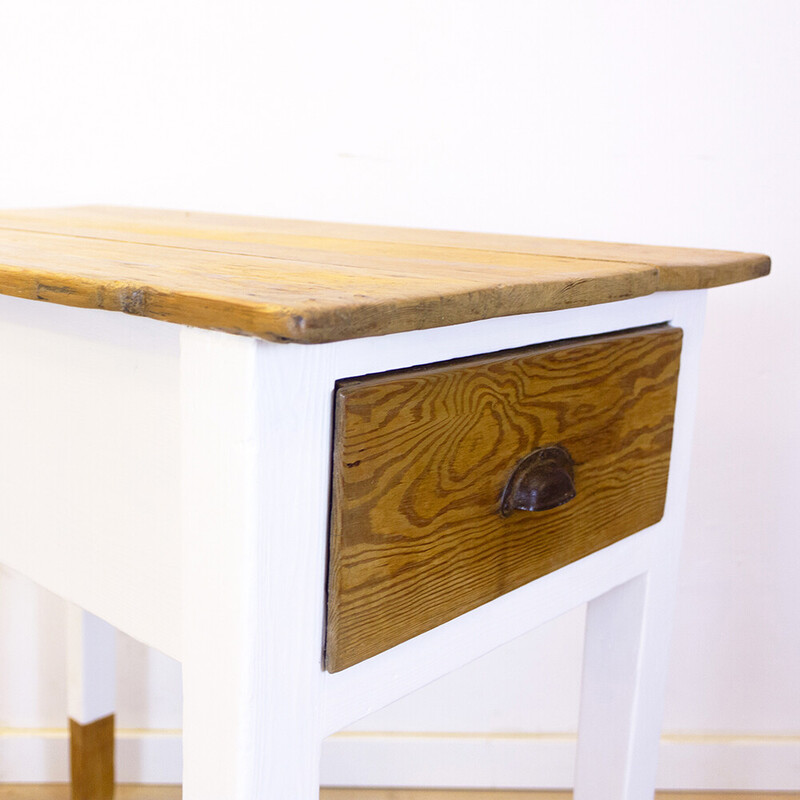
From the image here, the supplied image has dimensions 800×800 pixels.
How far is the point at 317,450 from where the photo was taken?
49cm

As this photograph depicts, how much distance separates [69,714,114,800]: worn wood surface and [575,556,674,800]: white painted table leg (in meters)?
0.68

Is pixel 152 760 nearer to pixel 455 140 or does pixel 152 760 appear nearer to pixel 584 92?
pixel 455 140

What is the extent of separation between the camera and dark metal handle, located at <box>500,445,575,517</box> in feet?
2.02

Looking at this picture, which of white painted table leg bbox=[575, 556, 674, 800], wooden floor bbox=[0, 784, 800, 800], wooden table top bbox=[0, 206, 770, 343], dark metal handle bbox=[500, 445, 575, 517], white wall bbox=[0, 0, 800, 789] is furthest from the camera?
wooden floor bbox=[0, 784, 800, 800]

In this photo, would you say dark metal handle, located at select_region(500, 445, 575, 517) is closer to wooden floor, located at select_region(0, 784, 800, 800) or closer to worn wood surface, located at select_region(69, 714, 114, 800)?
worn wood surface, located at select_region(69, 714, 114, 800)

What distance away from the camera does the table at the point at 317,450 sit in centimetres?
47

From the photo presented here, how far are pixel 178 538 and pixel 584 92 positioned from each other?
39.6 inches

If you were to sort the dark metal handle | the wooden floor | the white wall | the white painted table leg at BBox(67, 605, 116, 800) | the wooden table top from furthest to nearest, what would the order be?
the wooden floor, the white wall, the white painted table leg at BBox(67, 605, 116, 800), the dark metal handle, the wooden table top

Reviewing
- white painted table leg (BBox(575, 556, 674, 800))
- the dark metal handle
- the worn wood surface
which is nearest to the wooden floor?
the worn wood surface

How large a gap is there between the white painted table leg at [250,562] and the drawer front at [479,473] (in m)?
0.02

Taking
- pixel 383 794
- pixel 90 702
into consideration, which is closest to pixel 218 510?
pixel 90 702

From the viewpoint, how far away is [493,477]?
602 mm

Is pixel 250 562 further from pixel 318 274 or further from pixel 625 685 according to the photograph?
pixel 625 685

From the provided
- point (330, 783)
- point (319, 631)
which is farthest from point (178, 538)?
point (330, 783)
